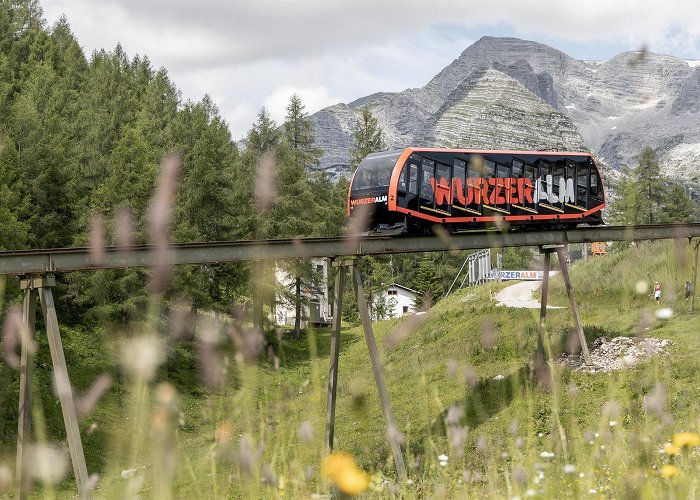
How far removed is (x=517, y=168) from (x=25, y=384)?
16290 millimetres

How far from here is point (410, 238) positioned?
64.0ft

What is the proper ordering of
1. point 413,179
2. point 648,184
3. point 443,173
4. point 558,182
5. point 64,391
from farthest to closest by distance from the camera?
point 648,184 < point 558,182 < point 443,173 < point 413,179 < point 64,391

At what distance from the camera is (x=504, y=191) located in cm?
2392

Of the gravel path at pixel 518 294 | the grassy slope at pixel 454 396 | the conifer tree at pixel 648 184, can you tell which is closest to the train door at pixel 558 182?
A: the grassy slope at pixel 454 396

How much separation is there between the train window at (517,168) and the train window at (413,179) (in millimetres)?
3934

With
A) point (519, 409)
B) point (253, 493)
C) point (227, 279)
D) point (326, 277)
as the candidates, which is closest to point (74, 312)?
point (227, 279)

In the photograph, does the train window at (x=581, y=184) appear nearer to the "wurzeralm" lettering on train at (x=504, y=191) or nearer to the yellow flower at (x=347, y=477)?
the "wurzeralm" lettering on train at (x=504, y=191)

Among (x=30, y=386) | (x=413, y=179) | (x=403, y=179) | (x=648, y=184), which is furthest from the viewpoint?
(x=648, y=184)

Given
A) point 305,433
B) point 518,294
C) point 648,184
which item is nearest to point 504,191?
point 305,433

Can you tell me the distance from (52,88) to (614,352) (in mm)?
40256

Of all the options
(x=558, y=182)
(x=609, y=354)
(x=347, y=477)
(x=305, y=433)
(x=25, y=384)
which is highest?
(x=558, y=182)

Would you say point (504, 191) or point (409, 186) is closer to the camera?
point (409, 186)

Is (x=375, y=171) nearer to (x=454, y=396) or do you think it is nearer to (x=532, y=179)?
(x=532, y=179)

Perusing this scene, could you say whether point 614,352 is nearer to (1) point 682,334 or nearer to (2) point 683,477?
(1) point 682,334
